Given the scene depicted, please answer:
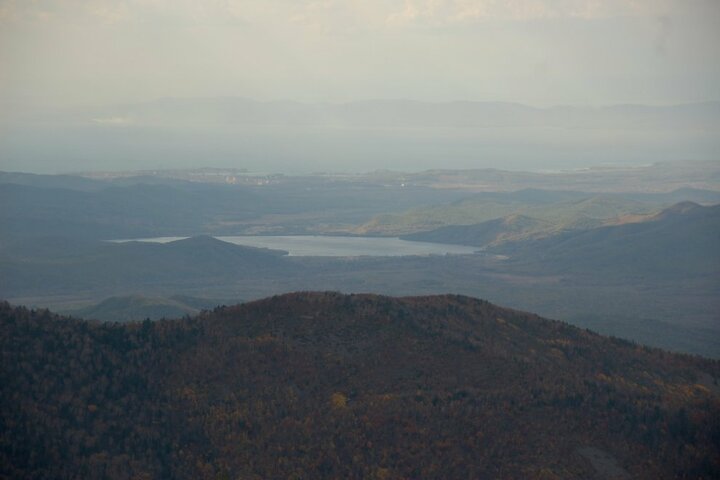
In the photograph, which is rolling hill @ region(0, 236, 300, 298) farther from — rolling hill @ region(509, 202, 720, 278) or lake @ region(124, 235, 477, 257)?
rolling hill @ region(509, 202, 720, 278)

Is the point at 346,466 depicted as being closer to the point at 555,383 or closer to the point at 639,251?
the point at 555,383

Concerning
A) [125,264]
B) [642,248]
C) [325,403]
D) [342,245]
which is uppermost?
[325,403]

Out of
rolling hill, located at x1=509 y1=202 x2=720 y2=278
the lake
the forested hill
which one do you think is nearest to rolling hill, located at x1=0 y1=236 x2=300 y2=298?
the lake

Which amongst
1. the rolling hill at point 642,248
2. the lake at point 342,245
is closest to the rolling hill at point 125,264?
the lake at point 342,245

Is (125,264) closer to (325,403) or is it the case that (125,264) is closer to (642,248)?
(642,248)

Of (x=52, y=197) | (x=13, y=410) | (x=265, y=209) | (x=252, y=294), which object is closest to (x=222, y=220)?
(x=265, y=209)

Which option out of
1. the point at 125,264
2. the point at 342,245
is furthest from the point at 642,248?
the point at 125,264
